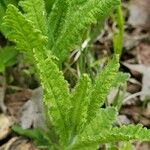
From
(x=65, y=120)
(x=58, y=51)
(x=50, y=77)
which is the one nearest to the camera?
(x=50, y=77)

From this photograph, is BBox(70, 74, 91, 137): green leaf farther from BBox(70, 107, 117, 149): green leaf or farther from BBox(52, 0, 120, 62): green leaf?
BBox(52, 0, 120, 62): green leaf

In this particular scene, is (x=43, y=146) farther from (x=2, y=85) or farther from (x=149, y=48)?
(x=149, y=48)

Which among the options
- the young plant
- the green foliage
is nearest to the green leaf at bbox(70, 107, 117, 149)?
the young plant

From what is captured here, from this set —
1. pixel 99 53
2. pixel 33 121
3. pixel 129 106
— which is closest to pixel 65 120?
pixel 33 121

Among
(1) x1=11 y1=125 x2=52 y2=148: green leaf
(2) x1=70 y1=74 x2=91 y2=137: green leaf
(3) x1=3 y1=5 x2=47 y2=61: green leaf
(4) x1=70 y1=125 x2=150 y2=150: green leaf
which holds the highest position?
(3) x1=3 y1=5 x2=47 y2=61: green leaf

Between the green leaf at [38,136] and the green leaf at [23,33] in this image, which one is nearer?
the green leaf at [23,33]

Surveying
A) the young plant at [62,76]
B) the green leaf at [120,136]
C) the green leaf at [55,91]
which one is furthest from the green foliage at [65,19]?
the green leaf at [120,136]

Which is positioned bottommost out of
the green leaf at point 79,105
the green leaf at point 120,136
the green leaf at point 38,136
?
the green leaf at point 38,136

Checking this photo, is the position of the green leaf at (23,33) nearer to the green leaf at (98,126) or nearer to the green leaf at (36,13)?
the green leaf at (36,13)
